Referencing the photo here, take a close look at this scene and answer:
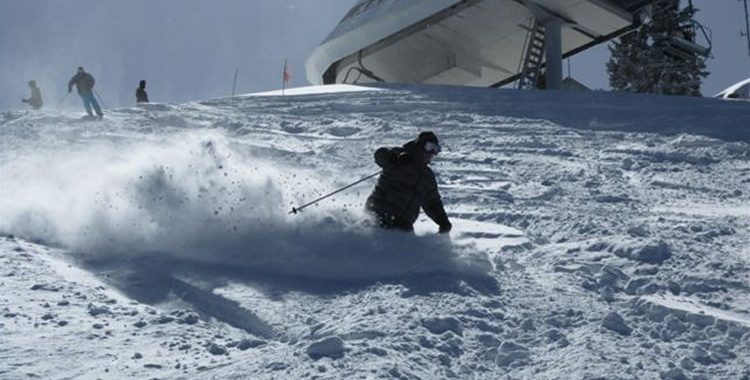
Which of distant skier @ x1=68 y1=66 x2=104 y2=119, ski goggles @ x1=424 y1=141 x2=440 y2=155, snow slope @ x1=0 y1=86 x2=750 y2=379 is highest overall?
distant skier @ x1=68 y1=66 x2=104 y2=119

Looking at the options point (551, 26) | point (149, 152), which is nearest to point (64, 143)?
point (149, 152)

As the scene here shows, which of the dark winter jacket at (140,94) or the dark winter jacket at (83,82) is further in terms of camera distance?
the dark winter jacket at (140,94)

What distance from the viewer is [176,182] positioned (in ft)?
32.0

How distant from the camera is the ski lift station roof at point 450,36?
3303 cm

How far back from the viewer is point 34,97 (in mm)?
27312

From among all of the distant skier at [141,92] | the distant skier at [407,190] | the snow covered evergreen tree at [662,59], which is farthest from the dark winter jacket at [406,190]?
the snow covered evergreen tree at [662,59]

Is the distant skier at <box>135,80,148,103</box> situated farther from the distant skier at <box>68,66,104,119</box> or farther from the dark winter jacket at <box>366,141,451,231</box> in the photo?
the dark winter jacket at <box>366,141,451,231</box>

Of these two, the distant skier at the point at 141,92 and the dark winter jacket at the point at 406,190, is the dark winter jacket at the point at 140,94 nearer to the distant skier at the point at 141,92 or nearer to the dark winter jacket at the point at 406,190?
the distant skier at the point at 141,92

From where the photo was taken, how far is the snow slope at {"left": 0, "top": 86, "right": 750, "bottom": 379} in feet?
18.3

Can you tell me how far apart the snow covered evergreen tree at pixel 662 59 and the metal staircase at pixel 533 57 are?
33.0 ft

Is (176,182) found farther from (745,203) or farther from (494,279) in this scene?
(745,203)

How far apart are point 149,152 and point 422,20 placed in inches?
927

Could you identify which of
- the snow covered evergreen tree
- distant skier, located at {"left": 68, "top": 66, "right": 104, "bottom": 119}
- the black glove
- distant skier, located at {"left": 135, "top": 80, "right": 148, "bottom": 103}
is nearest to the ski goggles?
the black glove

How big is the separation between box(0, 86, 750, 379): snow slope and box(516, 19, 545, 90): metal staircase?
58.6 feet
